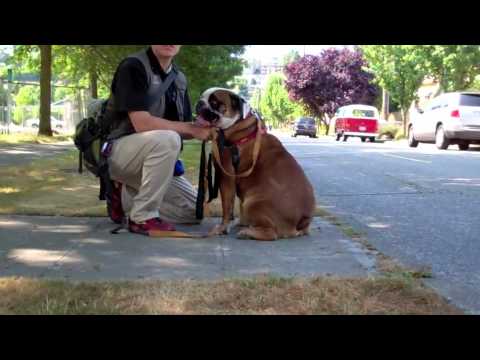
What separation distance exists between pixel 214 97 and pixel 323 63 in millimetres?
52629

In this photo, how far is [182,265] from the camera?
377 cm

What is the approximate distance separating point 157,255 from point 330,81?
5303cm

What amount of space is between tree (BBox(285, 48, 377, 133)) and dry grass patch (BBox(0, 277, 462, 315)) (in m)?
51.7

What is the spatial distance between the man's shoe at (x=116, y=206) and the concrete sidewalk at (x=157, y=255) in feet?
0.28

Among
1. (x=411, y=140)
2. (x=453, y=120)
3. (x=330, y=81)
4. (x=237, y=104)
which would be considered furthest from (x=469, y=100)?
(x=330, y=81)

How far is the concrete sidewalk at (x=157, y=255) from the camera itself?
141 inches

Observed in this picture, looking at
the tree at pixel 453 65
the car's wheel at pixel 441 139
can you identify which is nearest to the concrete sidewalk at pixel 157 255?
the car's wheel at pixel 441 139

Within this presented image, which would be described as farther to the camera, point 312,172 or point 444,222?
point 312,172

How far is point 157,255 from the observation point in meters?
4.02

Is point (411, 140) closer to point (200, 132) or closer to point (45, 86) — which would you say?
point (45, 86)

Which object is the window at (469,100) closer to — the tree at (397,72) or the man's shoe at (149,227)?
the tree at (397,72)

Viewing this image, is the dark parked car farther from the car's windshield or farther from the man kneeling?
the man kneeling

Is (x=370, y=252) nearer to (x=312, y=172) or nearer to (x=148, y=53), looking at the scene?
(x=148, y=53)
